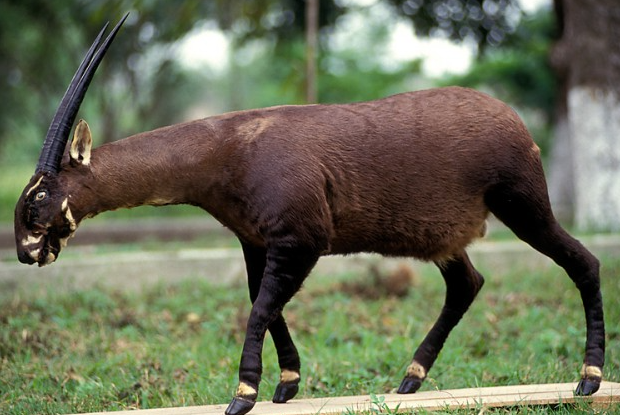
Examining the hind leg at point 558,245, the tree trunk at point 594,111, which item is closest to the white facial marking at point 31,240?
the hind leg at point 558,245

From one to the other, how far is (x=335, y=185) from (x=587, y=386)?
1575mm

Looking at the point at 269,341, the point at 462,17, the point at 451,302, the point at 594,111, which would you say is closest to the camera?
the point at 451,302

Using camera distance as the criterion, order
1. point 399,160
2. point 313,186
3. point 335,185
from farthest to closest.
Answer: point 399,160, point 335,185, point 313,186

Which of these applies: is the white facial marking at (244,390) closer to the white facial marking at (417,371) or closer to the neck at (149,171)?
the neck at (149,171)

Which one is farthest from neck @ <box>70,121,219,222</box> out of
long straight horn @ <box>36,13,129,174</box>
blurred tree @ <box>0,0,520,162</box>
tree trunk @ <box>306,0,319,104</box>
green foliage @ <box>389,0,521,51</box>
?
green foliage @ <box>389,0,521,51</box>

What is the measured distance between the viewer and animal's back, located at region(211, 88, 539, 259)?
13.1 ft

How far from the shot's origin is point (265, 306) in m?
3.79

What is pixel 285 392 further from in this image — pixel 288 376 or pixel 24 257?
pixel 24 257

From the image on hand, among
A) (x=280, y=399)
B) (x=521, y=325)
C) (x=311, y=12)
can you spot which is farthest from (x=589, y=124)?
(x=280, y=399)

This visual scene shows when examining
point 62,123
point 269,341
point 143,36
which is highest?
point 62,123

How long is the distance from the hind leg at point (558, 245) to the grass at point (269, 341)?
0.96 ft

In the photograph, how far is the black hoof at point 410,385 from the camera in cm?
442

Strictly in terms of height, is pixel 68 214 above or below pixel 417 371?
above

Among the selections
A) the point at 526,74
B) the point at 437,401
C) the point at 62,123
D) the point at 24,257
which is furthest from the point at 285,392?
the point at 526,74
